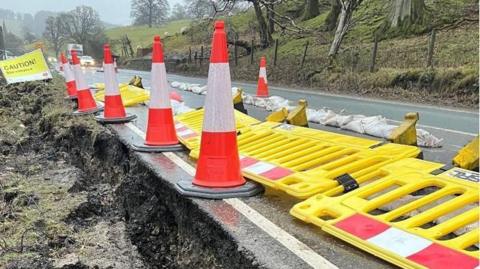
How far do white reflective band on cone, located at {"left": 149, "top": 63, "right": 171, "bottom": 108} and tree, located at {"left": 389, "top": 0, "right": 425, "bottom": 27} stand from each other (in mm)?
18187

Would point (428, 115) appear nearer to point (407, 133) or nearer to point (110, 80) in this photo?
point (407, 133)

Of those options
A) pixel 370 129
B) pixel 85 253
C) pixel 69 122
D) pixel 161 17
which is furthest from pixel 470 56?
pixel 161 17

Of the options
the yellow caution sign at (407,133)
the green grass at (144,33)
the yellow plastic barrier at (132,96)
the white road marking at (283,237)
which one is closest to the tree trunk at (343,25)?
the yellow plastic barrier at (132,96)

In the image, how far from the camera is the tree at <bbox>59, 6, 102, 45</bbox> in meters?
82.5

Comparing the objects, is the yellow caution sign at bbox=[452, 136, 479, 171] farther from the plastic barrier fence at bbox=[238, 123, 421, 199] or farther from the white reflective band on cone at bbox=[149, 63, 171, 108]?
the white reflective band on cone at bbox=[149, 63, 171, 108]

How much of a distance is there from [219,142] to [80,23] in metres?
88.2

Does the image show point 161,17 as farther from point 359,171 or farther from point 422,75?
point 359,171

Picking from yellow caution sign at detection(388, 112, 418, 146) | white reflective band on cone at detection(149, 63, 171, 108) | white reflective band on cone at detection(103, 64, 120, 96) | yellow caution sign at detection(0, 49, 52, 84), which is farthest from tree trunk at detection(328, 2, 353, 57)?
yellow caution sign at detection(388, 112, 418, 146)

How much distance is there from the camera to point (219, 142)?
158 inches

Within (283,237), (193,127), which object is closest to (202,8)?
(193,127)

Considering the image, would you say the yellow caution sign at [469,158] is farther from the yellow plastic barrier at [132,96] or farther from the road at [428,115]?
the yellow plastic barrier at [132,96]

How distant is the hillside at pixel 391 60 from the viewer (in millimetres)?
13820

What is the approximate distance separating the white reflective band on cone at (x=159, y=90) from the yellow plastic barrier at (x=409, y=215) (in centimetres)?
236

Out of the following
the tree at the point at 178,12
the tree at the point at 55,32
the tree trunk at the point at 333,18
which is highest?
the tree at the point at 178,12
